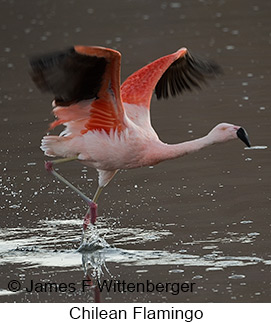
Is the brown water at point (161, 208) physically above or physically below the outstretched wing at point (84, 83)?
below

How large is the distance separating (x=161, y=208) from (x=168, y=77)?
4.79 ft

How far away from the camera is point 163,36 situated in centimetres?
1888

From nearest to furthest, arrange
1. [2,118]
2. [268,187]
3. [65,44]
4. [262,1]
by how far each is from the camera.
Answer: [268,187], [2,118], [65,44], [262,1]

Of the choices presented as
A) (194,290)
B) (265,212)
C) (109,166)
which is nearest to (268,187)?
(265,212)

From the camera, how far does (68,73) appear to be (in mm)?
7648

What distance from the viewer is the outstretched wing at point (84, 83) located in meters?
7.49

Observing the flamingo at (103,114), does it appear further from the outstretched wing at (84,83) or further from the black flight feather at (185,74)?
the black flight feather at (185,74)

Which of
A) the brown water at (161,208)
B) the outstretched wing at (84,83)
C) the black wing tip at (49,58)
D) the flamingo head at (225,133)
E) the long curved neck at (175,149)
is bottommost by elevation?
the brown water at (161,208)

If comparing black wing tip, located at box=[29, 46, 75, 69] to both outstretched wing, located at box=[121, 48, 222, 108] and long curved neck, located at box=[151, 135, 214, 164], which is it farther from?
outstretched wing, located at box=[121, 48, 222, 108]

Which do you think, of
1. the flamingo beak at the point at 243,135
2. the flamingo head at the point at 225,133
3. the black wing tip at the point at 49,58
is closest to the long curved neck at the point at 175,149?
the flamingo head at the point at 225,133

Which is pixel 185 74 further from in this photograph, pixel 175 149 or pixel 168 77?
pixel 175 149

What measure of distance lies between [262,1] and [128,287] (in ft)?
55.9

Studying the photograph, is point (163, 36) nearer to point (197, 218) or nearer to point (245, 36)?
point (245, 36)

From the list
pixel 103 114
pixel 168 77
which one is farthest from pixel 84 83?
pixel 168 77
